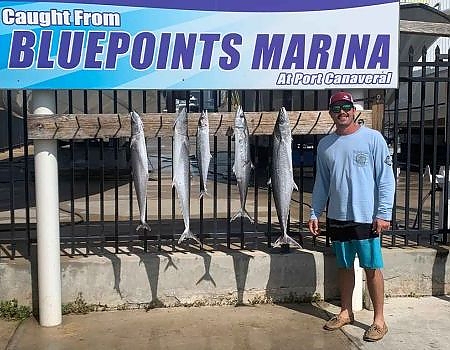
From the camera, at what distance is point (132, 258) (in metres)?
5.44

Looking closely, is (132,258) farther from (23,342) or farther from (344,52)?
(344,52)

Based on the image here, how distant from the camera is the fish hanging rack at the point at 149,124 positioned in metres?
4.81

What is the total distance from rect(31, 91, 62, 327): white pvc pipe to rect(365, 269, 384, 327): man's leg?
255 cm

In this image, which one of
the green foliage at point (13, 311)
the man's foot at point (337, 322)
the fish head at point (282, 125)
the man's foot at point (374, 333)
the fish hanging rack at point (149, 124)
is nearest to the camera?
the fish head at point (282, 125)

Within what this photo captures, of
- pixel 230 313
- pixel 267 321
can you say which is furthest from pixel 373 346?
pixel 230 313

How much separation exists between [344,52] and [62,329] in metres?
3.30

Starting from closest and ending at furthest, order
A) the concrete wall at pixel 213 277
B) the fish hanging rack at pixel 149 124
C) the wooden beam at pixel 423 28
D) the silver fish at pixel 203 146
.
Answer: the silver fish at pixel 203 146 → the fish hanging rack at pixel 149 124 → the concrete wall at pixel 213 277 → the wooden beam at pixel 423 28

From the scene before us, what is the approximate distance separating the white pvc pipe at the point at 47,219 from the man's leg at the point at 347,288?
236 cm

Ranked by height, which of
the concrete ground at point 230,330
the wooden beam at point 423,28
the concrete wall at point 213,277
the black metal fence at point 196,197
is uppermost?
the wooden beam at point 423,28

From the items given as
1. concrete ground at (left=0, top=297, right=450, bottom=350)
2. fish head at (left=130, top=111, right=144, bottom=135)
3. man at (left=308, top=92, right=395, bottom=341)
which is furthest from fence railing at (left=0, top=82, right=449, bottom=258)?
concrete ground at (left=0, top=297, right=450, bottom=350)

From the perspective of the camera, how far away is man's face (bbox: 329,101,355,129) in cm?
451

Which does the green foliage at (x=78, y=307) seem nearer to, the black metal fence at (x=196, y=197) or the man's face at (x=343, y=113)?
the black metal fence at (x=196, y=197)

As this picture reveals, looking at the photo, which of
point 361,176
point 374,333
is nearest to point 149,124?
point 361,176

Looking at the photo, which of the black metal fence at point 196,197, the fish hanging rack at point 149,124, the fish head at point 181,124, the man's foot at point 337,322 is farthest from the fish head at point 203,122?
the man's foot at point 337,322
